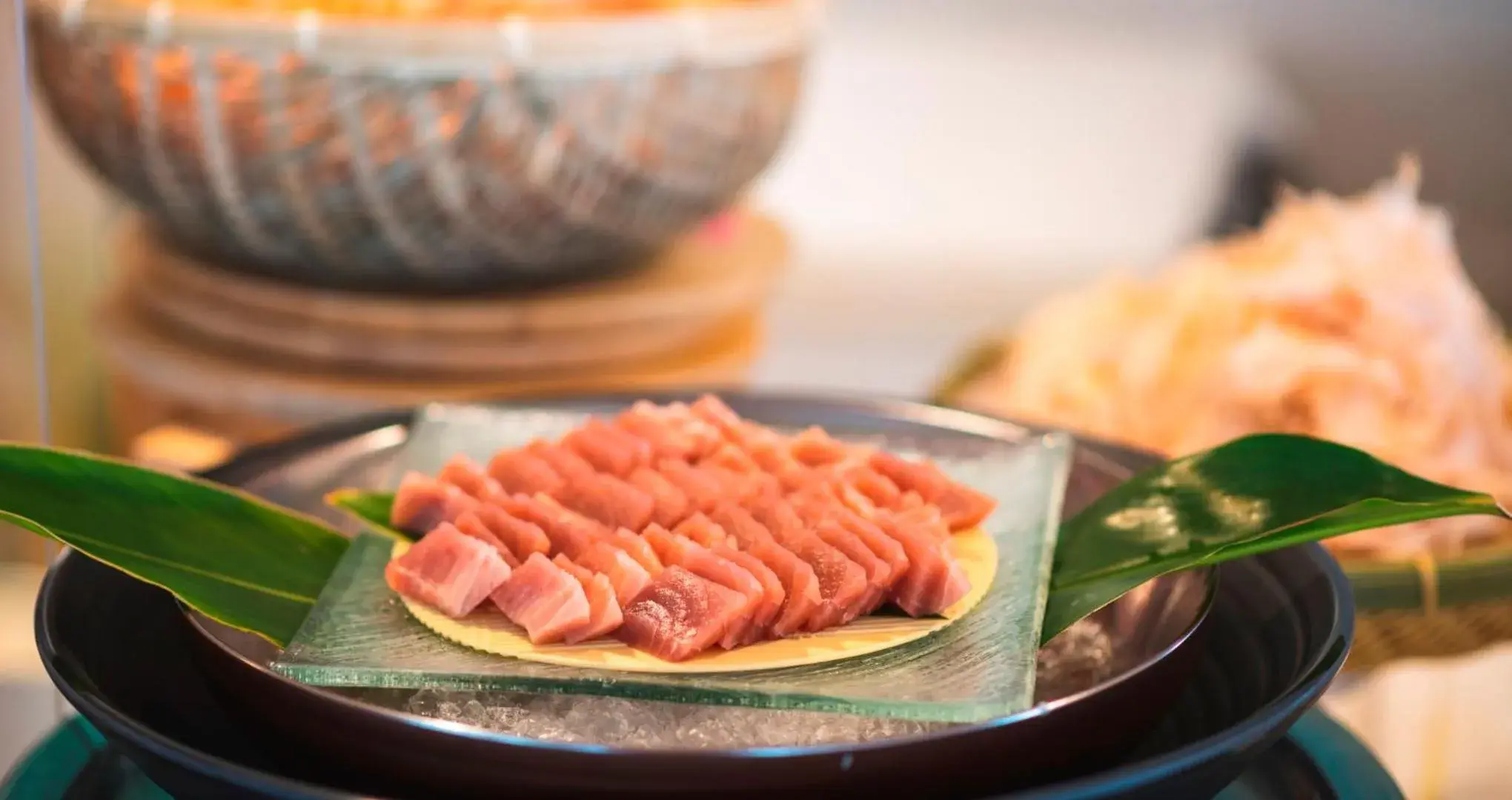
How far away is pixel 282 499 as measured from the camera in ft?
2.46

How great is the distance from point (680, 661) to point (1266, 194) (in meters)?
3.42

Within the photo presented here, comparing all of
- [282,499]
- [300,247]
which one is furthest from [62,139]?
→ [282,499]

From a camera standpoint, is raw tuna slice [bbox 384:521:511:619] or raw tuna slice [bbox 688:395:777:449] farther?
raw tuna slice [bbox 688:395:777:449]

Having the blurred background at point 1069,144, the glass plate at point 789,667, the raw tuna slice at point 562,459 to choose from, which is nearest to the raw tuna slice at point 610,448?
the raw tuna slice at point 562,459

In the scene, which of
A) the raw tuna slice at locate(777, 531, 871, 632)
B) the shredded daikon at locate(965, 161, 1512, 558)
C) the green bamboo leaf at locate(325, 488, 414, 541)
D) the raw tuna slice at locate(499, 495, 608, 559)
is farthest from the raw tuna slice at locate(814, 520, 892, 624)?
the shredded daikon at locate(965, 161, 1512, 558)

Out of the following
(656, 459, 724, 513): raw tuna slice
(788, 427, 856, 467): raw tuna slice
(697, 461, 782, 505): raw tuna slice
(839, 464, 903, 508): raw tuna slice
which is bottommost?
(656, 459, 724, 513): raw tuna slice

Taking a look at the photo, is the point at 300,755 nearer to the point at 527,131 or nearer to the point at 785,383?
the point at 527,131

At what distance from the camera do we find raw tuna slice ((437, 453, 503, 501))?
0.69 metres

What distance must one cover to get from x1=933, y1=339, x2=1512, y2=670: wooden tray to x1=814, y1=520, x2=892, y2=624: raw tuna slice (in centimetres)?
30

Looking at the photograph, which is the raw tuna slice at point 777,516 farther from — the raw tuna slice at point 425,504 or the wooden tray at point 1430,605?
the wooden tray at point 1430,605

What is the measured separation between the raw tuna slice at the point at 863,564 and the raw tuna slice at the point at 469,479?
16 centimetres

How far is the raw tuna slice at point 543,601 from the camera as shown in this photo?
22.8 inches

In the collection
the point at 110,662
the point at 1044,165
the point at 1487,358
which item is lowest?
the point at 110,662

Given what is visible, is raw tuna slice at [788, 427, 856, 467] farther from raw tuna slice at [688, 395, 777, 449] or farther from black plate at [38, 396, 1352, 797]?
black plate at [38, 396, 1352, 797]
